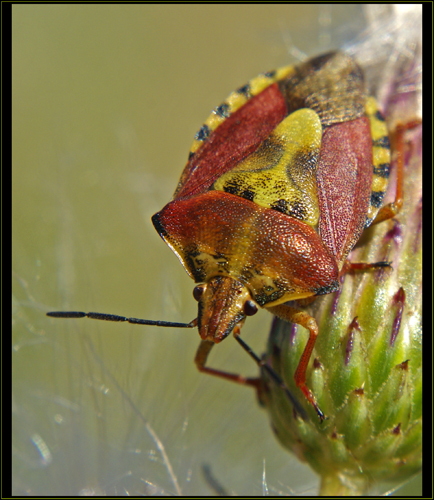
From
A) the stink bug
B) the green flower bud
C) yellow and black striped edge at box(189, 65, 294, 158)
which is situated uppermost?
yellow and black striped edge at box(189, 65, 294, 158)

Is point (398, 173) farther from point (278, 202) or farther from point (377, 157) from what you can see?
point (278, 202)

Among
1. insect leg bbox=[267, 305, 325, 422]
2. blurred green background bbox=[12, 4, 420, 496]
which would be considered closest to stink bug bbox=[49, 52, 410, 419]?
insect leg bbox=[267, 305, 325, 422]

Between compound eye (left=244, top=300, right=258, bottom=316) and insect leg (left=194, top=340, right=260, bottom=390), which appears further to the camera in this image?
insect leg (left=194, top=340, right=260, bottom=390)

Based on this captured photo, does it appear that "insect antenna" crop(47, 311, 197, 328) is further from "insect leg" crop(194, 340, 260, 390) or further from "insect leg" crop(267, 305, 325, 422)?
"insect leg" crop(267, 305, 325, 422)

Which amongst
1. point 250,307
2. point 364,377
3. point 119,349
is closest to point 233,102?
point 250,307

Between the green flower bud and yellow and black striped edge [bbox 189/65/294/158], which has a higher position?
yellow and black striped edge [bbox 189/65/294/158]

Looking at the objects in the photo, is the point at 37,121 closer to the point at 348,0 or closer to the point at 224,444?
the point at 348,0

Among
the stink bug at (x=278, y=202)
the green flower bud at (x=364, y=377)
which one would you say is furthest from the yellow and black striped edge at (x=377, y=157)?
the green flower bud at (x=364, y=377)

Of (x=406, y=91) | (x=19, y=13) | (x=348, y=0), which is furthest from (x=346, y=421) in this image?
(x=19, y=13)
